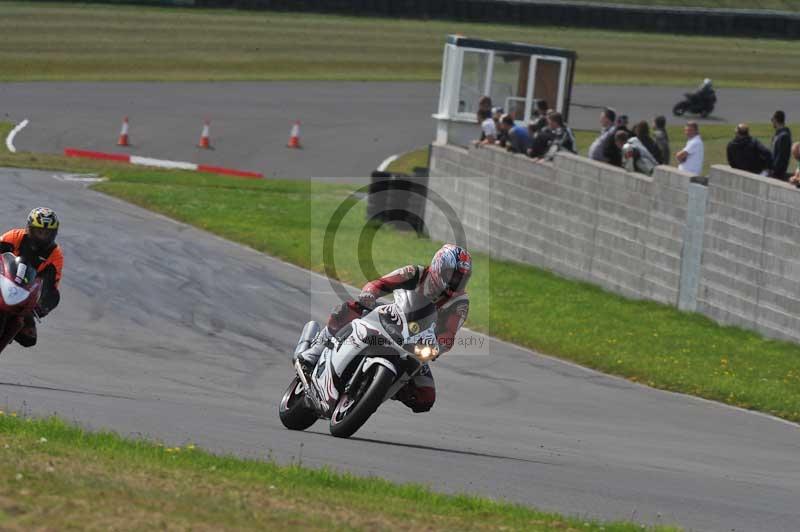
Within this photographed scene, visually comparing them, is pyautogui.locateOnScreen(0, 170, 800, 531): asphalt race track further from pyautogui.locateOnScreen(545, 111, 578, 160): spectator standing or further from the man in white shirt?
pyautogui.locateOnScreen(545, 111, 578, 160): spectator standing

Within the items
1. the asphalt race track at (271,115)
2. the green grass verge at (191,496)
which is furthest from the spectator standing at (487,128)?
the green grass verge at (191,496)

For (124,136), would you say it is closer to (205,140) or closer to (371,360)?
(205,140)

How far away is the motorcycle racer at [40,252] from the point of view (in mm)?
11492

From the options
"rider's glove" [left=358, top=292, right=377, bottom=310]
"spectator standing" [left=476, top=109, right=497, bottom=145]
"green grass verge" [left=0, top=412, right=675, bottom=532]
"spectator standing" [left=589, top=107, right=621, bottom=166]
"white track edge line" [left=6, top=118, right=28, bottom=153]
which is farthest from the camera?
"white track edge line" [left=6, top=118, right=28, bottom=153]

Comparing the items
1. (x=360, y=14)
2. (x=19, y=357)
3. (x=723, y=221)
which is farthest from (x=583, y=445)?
(x=360, y=14)

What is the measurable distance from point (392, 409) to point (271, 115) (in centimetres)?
2859

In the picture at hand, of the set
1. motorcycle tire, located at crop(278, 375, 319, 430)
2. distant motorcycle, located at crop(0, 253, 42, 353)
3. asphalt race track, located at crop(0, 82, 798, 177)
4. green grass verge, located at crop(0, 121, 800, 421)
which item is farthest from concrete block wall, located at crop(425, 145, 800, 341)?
distant motorcycle, located at crop(0, 253, 42, 353)

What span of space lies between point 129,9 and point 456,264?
43388 mm

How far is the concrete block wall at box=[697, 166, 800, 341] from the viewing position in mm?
16516

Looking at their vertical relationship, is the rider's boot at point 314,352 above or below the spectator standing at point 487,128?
below

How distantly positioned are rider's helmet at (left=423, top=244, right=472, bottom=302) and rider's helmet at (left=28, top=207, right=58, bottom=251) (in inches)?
146

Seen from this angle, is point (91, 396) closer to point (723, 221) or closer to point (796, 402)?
point (796, 402)

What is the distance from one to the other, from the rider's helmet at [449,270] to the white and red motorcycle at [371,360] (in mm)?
194

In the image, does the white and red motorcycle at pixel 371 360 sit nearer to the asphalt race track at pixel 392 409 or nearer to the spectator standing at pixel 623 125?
the asphalt race track at pixel 392 409
